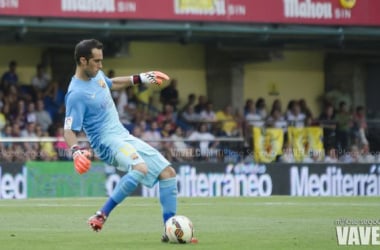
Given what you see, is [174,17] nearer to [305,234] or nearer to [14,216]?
[14,216]

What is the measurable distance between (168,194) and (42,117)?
1523 centimetres

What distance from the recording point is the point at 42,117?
2681 centimetres

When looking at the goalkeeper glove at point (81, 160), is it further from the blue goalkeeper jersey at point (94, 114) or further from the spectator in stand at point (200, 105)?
the spectator in stand at point (200, 105)

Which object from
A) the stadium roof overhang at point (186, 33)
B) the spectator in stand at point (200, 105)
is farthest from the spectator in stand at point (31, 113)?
the spectator in stand at point (200, 105)

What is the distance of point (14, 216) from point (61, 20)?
11750 millimetres

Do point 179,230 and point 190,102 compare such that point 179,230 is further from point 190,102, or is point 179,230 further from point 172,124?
point 190,102

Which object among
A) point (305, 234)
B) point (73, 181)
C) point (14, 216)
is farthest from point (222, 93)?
point (305, 234)

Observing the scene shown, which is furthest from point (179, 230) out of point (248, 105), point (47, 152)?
point (248, 105)

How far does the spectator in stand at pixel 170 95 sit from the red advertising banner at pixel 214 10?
3011 mm

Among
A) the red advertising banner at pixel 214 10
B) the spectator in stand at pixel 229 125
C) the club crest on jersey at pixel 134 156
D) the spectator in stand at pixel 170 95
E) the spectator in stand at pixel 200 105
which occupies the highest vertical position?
the red advertising banner at pixel 214 10

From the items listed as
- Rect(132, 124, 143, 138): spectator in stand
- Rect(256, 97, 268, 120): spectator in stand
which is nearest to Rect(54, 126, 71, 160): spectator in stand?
Rect(132, 124, 143, 138): spectator in stand

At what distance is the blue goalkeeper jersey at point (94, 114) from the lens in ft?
39.3

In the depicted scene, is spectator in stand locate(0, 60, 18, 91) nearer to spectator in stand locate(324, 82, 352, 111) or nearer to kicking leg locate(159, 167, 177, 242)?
spectator in stand locate(324, 82, 352, 111)

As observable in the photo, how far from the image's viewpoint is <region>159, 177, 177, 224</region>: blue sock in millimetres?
11969
